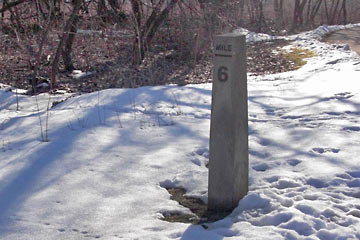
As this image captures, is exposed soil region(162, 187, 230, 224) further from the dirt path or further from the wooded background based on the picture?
the dirt path

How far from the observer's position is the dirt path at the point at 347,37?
701 inches

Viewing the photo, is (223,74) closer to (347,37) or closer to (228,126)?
(228,126)

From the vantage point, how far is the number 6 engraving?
4184mm

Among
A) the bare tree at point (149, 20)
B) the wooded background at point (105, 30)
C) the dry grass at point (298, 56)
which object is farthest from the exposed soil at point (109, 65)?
the bare tree at point (149, 20)

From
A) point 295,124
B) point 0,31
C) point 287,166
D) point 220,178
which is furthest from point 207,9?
point 220,178

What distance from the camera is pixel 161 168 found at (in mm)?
5223

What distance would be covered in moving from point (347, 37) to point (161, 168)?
16.3 m

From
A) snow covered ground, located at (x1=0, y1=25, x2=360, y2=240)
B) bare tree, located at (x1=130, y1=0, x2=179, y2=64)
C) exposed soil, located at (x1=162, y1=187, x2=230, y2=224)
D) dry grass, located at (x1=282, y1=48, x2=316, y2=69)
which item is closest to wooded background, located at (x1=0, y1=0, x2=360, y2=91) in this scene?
bare tree, located at (x1=130, y1=0, x2=179, y2=64)

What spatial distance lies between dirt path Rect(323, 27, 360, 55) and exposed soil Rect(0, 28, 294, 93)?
8.56 feet

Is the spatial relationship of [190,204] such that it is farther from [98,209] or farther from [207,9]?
[207,9]

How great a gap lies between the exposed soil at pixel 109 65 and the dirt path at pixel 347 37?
2.61 metres

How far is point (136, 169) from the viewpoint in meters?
5.11

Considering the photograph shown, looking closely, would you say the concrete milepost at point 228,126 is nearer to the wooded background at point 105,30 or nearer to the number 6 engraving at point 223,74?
the number 6 engraving at point 223,74

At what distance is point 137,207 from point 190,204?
490 millimetres
